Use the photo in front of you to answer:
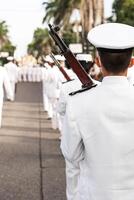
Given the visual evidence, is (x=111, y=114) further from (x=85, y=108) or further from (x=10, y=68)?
(x=10, y=68)

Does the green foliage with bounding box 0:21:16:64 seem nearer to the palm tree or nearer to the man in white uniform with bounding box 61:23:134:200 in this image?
the palm tree

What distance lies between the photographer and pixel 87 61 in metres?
7.33

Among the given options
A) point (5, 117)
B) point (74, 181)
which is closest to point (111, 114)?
point (74, 181)

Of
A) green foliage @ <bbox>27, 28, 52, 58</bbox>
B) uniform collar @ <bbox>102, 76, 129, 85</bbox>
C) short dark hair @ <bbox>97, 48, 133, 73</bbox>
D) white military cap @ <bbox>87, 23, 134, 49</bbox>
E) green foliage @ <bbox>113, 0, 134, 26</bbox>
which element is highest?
white military cap @ <bbox>87, 23, 134, 49</bbox>

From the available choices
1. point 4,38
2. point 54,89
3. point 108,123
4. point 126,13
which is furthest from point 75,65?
point 4,38

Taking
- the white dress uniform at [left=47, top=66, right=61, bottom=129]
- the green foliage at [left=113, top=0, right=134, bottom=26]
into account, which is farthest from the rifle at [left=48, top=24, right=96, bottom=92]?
the green foliage at [left=113, top=0, right=134, bottom=26]

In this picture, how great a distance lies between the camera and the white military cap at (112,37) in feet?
10.8

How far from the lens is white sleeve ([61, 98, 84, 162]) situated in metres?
3.33

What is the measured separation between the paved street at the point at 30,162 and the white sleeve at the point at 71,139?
3521mm

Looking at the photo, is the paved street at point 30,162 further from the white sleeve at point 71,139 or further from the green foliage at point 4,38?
the green foliage at point 4,38

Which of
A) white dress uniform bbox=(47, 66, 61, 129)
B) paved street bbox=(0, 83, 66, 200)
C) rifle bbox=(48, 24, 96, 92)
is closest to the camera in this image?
rifle bbox=(48, 24, 96, 92)

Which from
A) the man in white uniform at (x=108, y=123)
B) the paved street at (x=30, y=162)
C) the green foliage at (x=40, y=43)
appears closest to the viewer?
the man in white uniform at (x=108, y=123)

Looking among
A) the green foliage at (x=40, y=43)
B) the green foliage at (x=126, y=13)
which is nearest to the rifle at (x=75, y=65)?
the green foliage at (x=126, y=13)

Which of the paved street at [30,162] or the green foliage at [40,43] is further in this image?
the green foliage at [40,43]
